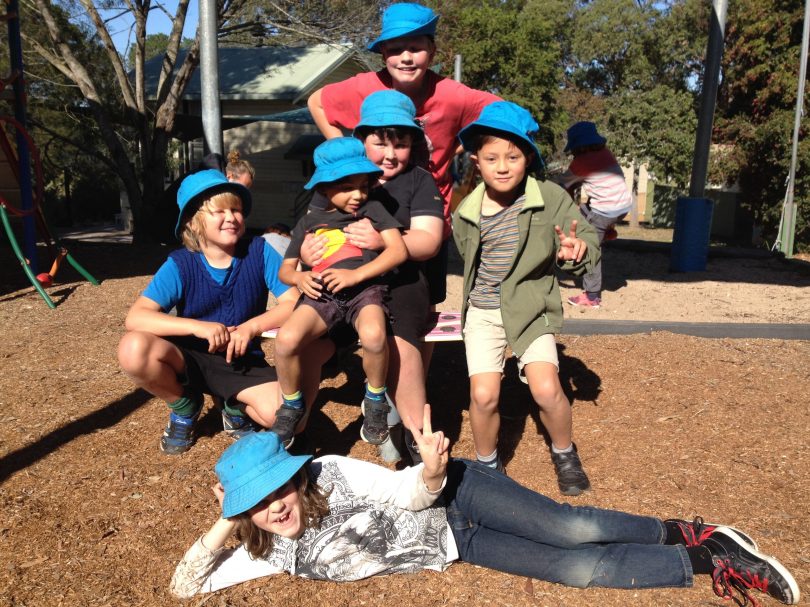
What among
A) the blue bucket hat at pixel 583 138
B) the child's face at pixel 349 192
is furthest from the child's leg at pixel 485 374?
Result: the blue bucket hat at pixel 583 138

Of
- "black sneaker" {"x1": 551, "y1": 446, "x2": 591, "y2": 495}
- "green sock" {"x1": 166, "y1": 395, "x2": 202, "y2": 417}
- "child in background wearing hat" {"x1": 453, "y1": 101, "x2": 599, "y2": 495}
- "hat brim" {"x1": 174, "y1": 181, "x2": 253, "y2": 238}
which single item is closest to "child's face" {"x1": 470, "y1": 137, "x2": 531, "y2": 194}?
"child in background wearing hat" {"x1": 453, "y1": 101, "x2": 599, "y2": 495}

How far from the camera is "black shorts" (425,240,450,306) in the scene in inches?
142

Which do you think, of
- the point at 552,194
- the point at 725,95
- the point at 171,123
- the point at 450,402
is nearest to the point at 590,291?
the point at 450,402

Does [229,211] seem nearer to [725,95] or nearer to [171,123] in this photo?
[171,123]

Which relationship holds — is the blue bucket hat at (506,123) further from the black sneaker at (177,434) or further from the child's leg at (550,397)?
the black sneaker at (177,434)

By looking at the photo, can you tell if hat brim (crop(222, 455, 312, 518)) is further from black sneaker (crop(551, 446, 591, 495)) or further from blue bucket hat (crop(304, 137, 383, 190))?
black sneaker (crop(551, 446, 591, 495))

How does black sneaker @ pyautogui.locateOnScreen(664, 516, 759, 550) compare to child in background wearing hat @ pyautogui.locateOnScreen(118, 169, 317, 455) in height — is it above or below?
below

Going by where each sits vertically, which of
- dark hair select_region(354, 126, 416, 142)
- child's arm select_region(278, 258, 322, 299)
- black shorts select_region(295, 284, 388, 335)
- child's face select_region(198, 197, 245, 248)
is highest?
dark hair select_region(354, 126, 416, 142)

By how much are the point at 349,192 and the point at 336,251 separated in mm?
246

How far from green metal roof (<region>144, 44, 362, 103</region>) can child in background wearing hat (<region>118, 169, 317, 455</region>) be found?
648 inches

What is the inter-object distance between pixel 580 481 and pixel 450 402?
1290mm

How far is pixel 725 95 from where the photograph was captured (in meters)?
17.7

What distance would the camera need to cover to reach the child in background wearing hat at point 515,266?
3.13 metres

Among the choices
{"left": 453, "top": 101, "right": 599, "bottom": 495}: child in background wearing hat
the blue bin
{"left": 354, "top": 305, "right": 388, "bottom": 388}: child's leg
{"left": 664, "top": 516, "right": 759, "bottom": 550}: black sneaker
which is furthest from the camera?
the blue bin
